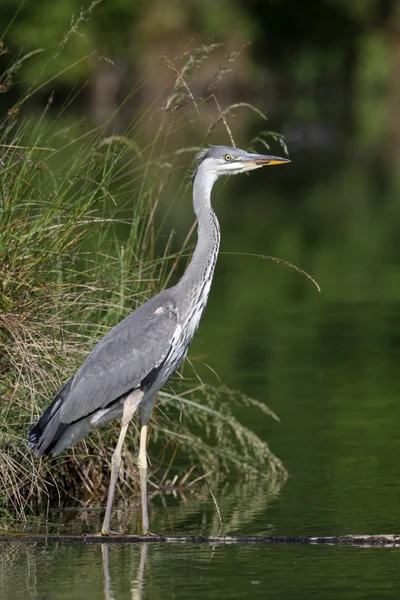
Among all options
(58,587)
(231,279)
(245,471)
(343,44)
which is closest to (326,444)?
(245,471)

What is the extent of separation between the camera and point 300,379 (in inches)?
439

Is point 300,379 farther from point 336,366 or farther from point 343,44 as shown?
point 343,44

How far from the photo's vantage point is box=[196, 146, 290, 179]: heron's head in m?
7.71

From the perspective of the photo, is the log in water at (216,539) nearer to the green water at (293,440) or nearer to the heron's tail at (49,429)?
the green water at (293,440)

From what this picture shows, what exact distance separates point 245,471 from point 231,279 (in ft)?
25.0

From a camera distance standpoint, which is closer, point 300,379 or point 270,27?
point 300,379

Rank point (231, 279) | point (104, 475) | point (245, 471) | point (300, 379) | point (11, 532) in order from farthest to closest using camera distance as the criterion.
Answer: point (231, 279) < point (300, 379) < point (245, 471) < point (104, 475) < point (11, 532)

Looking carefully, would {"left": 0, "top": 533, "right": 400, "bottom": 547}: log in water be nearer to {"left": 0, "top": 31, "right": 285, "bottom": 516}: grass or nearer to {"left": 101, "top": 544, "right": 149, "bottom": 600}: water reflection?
{"left": 101, "top": 544, "right": 149, "bottom": 600}: water reflection

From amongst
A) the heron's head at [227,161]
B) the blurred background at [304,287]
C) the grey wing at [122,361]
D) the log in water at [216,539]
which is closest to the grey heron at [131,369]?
the grey wing at [122,361]

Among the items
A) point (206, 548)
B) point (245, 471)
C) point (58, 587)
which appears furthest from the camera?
point (245, 471)

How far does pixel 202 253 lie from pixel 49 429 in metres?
1.25

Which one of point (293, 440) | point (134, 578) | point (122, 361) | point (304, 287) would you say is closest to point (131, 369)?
point (122, 361)

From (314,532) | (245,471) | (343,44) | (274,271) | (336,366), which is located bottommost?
(343,44)

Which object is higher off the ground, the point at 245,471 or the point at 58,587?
the point at 58,587
